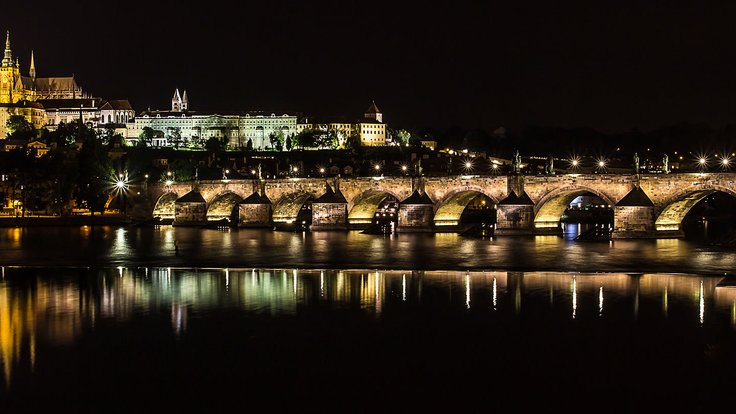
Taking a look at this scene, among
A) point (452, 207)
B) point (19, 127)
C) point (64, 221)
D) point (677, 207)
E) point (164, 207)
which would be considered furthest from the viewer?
point (19, 127)

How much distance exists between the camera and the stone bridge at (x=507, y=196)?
47.5 meters

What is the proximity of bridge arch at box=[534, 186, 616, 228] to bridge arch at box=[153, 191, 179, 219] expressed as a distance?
38068mm

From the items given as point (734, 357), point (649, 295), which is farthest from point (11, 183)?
point (734, 357)

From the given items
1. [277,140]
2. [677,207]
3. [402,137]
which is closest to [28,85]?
[277,140]

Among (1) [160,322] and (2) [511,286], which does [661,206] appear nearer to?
(2) [511,286]

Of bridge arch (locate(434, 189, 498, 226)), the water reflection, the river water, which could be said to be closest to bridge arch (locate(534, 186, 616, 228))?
bridge arch (locate(434, 189, 498, 226))

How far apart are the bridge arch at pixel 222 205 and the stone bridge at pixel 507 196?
9 centimetres

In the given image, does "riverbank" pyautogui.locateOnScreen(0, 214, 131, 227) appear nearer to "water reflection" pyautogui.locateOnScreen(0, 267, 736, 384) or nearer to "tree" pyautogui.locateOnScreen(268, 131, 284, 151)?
"water reflection" pyautogui.locateOnScreen(0, 267, 736, 384)

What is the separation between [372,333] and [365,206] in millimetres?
42135

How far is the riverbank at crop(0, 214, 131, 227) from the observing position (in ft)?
231

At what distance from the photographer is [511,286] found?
98.6 feet

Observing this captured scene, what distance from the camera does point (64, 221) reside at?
73.3m

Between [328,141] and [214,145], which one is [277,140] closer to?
[328,141]

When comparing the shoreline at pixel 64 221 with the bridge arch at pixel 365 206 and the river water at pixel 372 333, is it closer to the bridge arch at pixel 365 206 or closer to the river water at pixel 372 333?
the bridge arch at pixel 365 206
